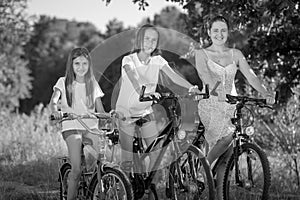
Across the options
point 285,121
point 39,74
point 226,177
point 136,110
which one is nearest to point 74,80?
point 136,110

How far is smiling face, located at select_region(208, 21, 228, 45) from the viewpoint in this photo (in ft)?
15.5

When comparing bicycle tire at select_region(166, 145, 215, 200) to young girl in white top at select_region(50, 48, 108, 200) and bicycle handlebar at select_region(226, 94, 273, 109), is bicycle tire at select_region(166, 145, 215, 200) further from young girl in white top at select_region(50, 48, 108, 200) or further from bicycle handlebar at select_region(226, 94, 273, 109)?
young girl in white top at select_region(50, 48, 108, 200)

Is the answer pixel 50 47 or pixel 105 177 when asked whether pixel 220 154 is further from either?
pixel 50 47

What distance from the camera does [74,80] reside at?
482 cm

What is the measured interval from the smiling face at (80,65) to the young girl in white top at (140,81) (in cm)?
35

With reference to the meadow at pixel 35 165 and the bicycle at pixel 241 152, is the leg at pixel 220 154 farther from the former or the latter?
the meadow at pixel 35 165

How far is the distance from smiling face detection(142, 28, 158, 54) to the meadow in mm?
2159

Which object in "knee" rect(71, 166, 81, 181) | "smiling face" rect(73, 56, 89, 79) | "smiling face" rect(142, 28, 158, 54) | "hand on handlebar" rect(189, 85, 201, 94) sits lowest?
"knee" rect(71, 166, 81, 181)

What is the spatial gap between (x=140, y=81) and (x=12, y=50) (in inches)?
1156

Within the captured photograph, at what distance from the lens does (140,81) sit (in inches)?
186

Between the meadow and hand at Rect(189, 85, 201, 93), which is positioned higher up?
hand at Rect(189, 85, 201, 93)

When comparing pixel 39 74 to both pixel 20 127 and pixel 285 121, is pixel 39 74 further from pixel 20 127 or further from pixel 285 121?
pixel 285 121

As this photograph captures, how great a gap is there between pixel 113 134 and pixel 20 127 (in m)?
6.31

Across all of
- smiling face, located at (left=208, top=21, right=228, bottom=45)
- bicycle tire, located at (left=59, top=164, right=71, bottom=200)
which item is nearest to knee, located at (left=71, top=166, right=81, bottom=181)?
bicycle tire, located at (left=59, top=164, right=71, bottom=200)
